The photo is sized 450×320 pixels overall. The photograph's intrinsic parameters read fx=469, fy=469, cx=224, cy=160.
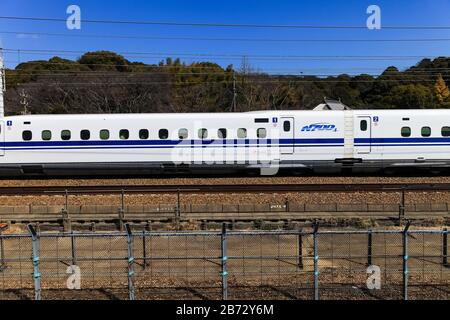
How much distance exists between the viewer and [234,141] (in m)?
20.0

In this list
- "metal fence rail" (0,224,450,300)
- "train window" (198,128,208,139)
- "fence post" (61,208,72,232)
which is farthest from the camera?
"train window" (198,128,208,139)

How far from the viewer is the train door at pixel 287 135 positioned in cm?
2003

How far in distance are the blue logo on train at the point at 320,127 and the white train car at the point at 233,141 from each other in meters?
0.04

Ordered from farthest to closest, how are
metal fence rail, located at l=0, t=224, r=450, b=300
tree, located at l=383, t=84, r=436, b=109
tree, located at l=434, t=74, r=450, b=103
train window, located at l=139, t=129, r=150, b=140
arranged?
tree, located at l=434, t=74, r=450, b=103, tree, located at l=383, t=84, r=436, b=109, train window, located at l=139, t=129, r=150, b=140, metal fence rail, located at l=0, t=224, r=450, b=300

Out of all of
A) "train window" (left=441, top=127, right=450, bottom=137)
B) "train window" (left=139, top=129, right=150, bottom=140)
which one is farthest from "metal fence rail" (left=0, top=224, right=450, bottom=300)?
"train window" (left=441, top=127, right=450, bottom=137)

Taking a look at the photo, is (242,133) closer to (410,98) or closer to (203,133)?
(203,133)

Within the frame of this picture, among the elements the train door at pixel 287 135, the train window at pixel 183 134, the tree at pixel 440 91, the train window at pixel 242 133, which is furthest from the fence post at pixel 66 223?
the tree at pixel 440 91

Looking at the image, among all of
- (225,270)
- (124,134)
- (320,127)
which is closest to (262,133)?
(320,127)

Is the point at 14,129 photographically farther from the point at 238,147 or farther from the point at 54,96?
the point at 54,96

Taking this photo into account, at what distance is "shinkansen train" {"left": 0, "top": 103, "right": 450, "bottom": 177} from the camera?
2003 cm

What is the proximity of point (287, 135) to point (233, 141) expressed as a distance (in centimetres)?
233

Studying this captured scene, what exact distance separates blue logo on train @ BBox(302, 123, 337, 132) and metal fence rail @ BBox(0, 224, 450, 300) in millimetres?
8609

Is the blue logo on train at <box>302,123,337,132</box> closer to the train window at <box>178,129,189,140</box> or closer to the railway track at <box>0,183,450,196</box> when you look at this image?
the railway track at <box>0,183,450,196</box>

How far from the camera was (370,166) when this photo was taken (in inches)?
803
